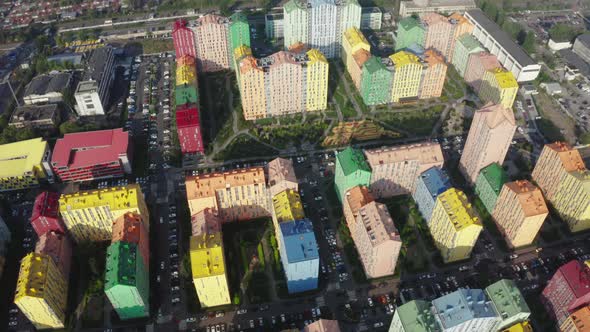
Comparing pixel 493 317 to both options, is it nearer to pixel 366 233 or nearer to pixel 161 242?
pixel 366 233

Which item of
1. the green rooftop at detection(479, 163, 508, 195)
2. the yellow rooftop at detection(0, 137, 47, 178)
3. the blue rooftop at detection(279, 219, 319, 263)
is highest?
the blue rooftop at detection(279, 219, 319, 263)

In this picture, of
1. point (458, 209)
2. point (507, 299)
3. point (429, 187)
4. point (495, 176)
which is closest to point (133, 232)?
point (429, 187)

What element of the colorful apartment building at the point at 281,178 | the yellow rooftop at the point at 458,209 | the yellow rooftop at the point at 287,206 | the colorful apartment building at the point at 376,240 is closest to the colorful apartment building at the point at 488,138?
the yellow rooftop at the point at 458,209

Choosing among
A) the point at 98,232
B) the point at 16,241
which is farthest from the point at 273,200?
the point at 16,241

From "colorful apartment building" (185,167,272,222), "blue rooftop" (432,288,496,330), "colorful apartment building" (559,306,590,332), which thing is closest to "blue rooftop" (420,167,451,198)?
"blue rooftop" (432,288,496,330)

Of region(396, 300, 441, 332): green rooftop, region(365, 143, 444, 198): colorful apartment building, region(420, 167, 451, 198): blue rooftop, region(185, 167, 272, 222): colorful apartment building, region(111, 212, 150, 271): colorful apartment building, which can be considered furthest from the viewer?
region(365, 143, 444, 198): colorful apartment building

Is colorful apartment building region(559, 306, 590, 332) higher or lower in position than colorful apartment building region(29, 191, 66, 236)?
lower

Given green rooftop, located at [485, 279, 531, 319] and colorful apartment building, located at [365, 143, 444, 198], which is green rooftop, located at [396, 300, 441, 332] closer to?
green rooftop, located at [485, 279, 531, 319]
